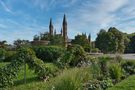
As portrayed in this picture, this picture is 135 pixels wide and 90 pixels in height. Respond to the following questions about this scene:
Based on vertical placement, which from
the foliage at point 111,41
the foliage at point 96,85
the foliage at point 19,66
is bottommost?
the foliage at point 96,85

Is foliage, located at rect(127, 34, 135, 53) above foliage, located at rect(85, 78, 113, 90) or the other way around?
above

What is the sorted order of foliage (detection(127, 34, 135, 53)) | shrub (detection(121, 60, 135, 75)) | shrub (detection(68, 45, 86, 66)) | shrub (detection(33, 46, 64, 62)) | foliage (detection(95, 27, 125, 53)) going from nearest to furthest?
shrub (detection(121, 60, 135, 75)) → shrub (detection(68, 45, 86, 66)) → shrub (detection(33, 46, 64, 62)) → foliage (detection(95, 27, 125, 53)) → foliage (detection(127, 34, 135, 53))

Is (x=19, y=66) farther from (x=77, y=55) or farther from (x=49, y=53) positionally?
(x=49, y=53)

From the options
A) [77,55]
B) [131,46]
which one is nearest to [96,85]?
[77,55]

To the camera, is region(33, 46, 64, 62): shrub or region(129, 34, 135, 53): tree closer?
region(33, 46, 64, 62): shrub

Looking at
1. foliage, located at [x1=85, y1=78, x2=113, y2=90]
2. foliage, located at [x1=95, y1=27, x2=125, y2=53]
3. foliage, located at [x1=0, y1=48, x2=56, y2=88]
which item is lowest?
foliage, located at [x1=85, y1=78, x2=113, y2=90]

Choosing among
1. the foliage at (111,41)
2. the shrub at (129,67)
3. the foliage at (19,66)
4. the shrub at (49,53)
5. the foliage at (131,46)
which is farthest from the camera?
the foliage at (131,46)

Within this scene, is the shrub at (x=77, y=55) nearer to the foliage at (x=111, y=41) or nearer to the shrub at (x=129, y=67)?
the shrub at (x=129, y=67)

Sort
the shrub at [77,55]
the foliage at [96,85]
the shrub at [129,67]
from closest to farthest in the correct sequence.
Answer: the foliage at [96,85] → the shrub at [129,67] → the shrub at [77,55]

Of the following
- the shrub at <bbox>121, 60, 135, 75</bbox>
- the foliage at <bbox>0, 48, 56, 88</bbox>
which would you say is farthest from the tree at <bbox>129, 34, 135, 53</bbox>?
the foliage at <bbox>0, 48, 56, 88</bbox>

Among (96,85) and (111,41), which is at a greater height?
(111,41)

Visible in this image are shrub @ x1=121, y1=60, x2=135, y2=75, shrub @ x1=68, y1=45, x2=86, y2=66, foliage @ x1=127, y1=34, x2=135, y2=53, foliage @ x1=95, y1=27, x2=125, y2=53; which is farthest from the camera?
foliage @ x1=127, y1=34, x2=135, y2=53

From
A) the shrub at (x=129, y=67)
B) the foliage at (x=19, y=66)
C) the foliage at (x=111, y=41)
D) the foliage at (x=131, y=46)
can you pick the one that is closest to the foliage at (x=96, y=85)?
the foliage at (x=19, y=66)

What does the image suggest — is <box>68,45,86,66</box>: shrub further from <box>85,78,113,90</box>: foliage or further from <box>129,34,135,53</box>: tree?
<box>129,34,135,53</box>: tree
